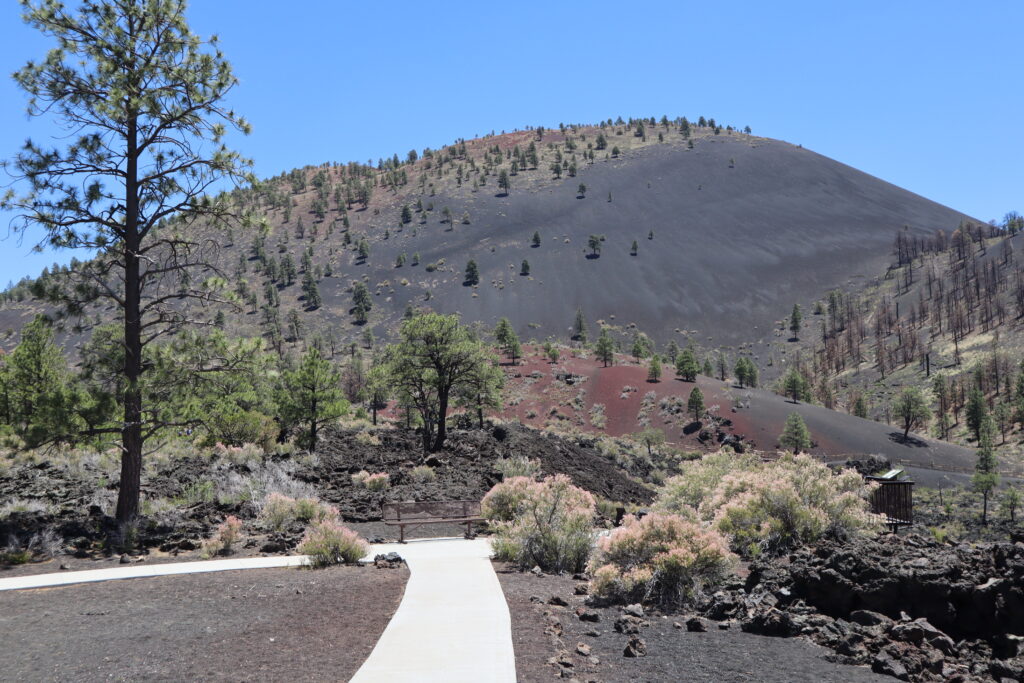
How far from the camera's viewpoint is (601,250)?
160250 mm

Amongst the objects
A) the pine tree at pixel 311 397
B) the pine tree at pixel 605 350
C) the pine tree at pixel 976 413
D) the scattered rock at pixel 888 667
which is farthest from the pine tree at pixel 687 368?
the scattered rock at pixel 888 667

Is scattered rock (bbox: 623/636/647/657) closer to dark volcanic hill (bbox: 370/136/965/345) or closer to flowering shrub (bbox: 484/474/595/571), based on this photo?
flowering shrub (bbox: 484/474/595/571)

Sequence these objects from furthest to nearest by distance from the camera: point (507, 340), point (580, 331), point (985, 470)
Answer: point (580, 331), point (507, 340), point (985, 470)

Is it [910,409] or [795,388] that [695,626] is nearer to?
[910,409]

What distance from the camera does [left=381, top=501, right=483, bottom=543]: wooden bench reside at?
1402 centimetres

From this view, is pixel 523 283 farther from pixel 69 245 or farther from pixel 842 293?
pixel 69 245

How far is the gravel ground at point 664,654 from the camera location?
6.22m

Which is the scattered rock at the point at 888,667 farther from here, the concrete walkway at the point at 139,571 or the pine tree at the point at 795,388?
the pine tree at the point at 795,388

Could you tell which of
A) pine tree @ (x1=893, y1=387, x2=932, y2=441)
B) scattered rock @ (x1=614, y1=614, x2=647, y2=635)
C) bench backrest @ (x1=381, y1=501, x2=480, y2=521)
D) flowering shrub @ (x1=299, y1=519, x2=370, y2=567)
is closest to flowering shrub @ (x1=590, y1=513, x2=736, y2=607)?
scattered rock @ (x1=614, y1=614, x2=647, y2=635)

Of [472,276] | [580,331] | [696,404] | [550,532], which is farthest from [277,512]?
[472,276]

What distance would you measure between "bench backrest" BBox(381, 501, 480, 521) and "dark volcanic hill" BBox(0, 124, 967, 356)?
103m

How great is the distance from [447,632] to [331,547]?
4.34m

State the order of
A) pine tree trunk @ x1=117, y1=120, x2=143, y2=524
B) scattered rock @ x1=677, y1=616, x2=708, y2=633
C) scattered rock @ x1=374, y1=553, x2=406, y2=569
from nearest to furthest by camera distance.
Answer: scattered rock @ x1=677, y1=616, x2=708, y2=633
scattered rock @ x1=374, y1=553, x2=406, y2=569
pine tree trunk @ x1=117, y1=120, x2=143, y2=524

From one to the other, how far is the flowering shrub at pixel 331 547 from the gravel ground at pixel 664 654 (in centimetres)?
360
